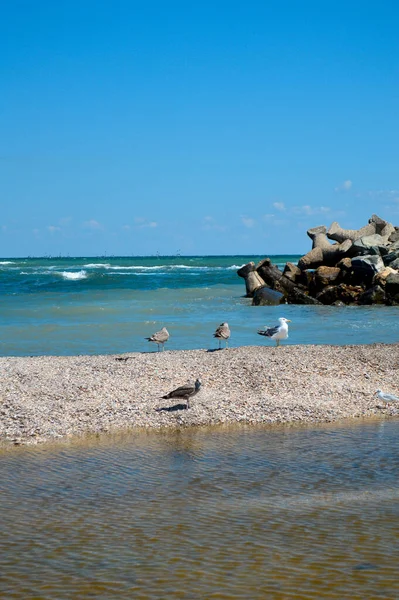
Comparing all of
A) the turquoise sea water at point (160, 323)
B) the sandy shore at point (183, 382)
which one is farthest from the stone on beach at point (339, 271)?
the sandy shore at point (183, 382)

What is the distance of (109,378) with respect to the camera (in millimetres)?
15930

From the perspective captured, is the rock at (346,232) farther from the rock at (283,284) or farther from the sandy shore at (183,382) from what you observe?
the sandy shore at (183,382)

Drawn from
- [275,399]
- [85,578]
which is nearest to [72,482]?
[85,578]

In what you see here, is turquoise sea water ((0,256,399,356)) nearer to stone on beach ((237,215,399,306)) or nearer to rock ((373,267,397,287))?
stone on beach ((237,215,399,306))

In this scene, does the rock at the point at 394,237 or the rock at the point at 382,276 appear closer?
the rock at the point at 382,276

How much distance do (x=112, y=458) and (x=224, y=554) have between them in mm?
3963

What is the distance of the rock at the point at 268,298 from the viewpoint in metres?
39.1

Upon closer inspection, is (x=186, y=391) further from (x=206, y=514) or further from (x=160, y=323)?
(x=160, y=323)

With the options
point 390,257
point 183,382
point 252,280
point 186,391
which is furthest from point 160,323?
point 186,391

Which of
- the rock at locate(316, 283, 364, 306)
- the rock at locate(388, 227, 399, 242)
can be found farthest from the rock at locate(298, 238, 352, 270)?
the rock at locate(316, 283, 364, 306)

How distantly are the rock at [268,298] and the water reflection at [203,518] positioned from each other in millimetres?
26816

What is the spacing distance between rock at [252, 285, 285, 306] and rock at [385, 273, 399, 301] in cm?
591

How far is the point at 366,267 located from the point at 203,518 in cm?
3124

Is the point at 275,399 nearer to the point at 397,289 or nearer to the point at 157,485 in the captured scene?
the point at 157,485
